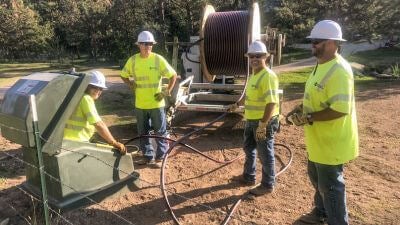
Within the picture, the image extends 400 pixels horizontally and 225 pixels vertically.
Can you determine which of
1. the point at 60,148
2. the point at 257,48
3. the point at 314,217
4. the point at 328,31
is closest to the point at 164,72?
the point at 257,48

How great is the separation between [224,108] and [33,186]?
12.3 ft

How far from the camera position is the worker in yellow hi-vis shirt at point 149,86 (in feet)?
19.2

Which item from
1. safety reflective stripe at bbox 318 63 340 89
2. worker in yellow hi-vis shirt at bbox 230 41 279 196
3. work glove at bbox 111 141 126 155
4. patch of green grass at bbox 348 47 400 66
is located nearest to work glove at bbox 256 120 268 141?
worker in yellow hi-vis shirt at bbox 230 41 279 196

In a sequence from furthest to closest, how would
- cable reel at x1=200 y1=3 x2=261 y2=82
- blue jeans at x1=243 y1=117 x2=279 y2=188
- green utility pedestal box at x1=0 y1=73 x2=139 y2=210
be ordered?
cable reel at x1=200 y1=3 x2=261 y2=82
blue jeans at x1=243 y1=117 x2=279 y2=188
green utility pedestal box at x1=0 y1=73 x2=139 y2=210

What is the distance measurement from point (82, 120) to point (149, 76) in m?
1.64

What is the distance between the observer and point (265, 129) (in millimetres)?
4609

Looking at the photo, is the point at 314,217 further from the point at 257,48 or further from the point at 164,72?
the point at 164,72

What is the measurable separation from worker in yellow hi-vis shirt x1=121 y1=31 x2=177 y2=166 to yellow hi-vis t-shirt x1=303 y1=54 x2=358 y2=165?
2.72 metres

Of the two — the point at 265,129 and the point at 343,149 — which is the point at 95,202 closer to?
the point at 265,129

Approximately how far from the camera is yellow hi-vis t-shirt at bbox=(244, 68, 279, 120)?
4.64m

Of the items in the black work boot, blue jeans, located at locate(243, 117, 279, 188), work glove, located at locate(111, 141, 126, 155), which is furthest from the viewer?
blue jeans, located at locate(243, 117, 279, 188)

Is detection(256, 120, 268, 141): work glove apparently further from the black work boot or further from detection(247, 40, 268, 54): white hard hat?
the black work boot

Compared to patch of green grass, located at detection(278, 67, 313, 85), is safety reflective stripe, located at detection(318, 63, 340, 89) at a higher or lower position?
higher

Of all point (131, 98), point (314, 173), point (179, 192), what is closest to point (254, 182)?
point (179, 192)
